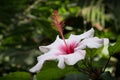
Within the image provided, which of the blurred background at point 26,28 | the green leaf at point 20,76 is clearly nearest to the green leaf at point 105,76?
the green leaf at point 20,76

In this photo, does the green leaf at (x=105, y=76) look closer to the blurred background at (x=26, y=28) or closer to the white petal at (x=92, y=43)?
the white petal at (x=92, y=43)

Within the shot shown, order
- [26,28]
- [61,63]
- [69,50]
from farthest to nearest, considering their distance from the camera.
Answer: [26,28] → [69,50] → [61,63]

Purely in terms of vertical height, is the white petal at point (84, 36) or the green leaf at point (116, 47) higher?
the white petal at point (84, 36)

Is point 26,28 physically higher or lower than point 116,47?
higher

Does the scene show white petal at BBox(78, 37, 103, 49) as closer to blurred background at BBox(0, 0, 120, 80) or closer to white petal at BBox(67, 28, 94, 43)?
white petal at BBox(67, 28, 94, 43)

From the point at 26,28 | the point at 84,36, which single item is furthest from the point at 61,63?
the point at 26,28

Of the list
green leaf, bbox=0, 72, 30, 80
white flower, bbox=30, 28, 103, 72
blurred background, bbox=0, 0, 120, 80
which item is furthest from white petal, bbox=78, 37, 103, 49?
blurred background, bbox=0, 0, 120, 80

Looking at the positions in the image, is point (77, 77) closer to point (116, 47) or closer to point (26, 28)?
point (116, 47)

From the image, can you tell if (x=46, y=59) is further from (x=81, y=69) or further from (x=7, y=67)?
(x=7, y=67)
